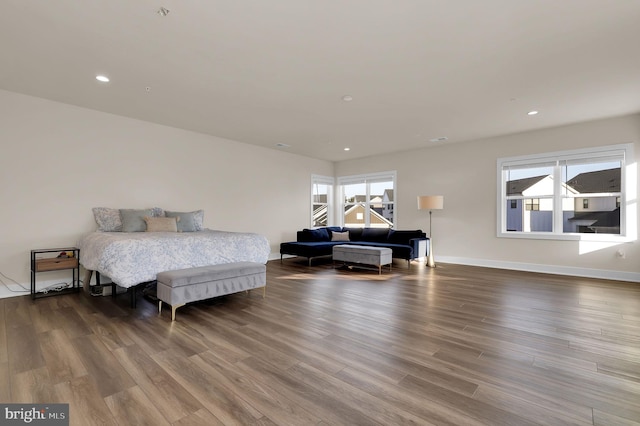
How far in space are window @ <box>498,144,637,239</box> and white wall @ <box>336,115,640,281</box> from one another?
16cm

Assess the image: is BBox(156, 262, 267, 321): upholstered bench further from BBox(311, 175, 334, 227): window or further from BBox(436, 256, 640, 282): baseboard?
BBox(436, 256, 640, 282): baseboard

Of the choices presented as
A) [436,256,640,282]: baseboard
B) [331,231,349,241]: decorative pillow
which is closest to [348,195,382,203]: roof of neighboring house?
[331,231,349,241]: decorative pillow

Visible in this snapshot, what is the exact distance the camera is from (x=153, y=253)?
3391 mm

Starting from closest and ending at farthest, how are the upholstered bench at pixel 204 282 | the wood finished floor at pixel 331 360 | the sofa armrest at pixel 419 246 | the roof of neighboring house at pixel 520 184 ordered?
the wood finished floor at pixel 331 360 → the upholstered bench at pixel 204 282 → the roof of neighboring house at pixel 520 184 → the sofa armrest at pixel 419 246

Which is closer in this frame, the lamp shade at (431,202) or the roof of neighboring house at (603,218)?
the roof of neighboring house at (603,218)

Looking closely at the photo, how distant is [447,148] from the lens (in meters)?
6.95

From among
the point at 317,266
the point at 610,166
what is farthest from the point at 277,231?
the point at 610,166

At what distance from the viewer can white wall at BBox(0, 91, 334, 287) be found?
159 inches

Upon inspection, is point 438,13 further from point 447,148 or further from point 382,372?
point 447,148

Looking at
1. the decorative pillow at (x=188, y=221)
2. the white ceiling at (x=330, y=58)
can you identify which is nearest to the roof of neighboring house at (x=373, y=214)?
the white ceiling at (x=330, y=58)

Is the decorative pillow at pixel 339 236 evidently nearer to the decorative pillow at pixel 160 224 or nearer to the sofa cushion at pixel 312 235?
the sofa cushion at pixel 312 235

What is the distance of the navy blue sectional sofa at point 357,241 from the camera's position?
632cm

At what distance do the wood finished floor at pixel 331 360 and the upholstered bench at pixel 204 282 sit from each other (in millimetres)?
217

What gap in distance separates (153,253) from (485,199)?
6281 millimetres
